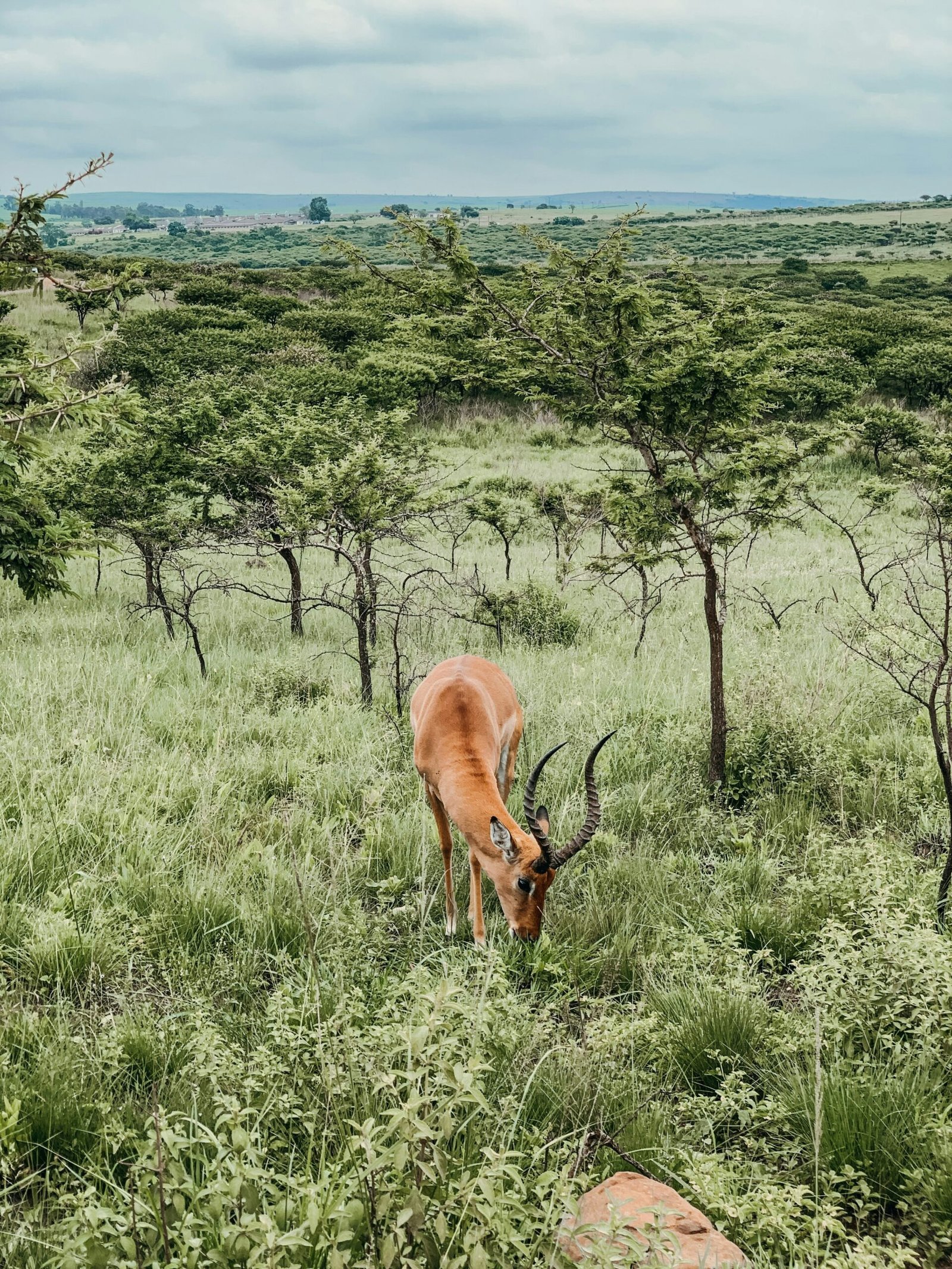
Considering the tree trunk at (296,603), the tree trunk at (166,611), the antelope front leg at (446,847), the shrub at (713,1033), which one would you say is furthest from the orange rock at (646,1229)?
the tree trunk at (166,611)

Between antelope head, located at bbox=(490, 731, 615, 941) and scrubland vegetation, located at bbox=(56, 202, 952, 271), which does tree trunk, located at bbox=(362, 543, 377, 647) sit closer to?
antelope head, located at bbox=(490, 731, 615, 941)

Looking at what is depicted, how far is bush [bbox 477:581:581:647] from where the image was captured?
36.3 feet

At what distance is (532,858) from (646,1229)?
1.87 m

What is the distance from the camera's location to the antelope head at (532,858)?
12.3ft

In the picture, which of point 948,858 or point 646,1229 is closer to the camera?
point 646,1229

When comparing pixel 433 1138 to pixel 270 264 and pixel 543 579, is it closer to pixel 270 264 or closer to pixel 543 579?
pixel 543 579

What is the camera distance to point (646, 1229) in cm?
222

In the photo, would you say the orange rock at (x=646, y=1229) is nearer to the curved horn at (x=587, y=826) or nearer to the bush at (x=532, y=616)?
the curved horn at (x=587, y=826)

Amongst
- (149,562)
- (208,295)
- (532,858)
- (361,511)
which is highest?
(208,295)

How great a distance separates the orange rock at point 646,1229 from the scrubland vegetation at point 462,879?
0.31 ft

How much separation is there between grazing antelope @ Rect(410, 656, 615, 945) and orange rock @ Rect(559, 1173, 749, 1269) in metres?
1.30

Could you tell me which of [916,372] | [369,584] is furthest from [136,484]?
[916,372]

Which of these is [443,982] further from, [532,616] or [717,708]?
[532,616]

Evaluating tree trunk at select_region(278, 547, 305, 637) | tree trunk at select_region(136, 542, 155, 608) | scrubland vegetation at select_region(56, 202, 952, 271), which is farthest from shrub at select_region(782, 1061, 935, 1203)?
scrubland vegetation at select_region(56, 202, 952, 271)
